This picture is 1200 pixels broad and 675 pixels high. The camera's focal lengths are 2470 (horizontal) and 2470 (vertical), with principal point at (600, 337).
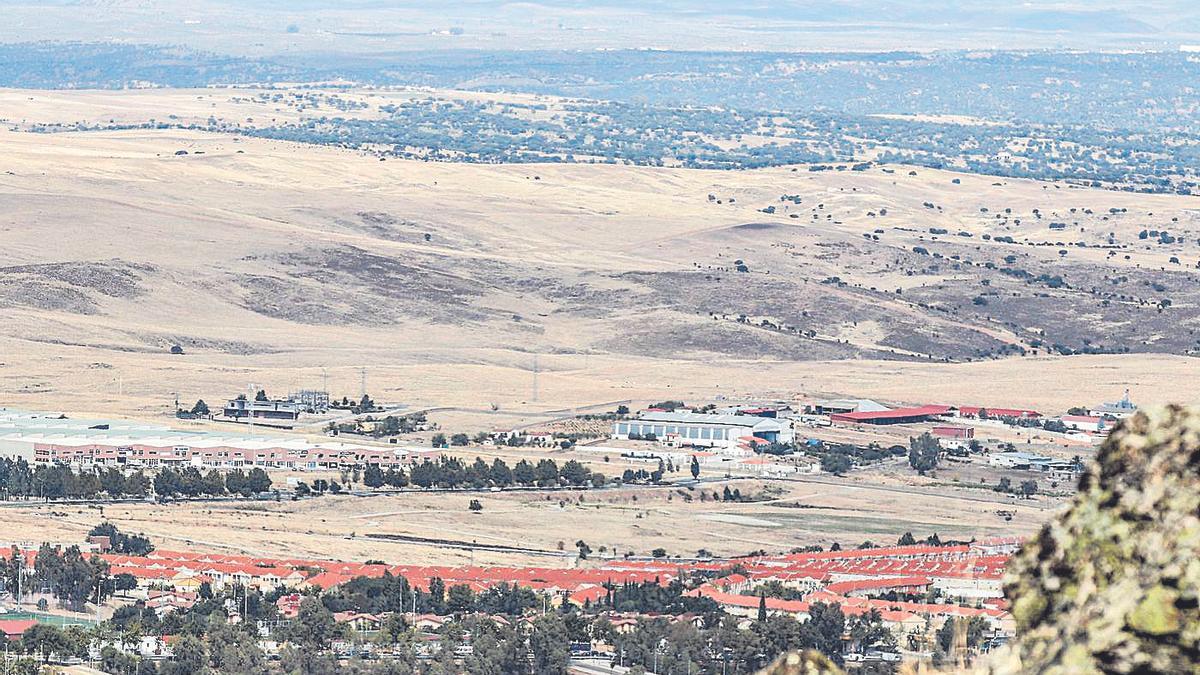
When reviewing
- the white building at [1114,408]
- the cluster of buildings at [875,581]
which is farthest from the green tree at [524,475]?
the white building at [1114,408]

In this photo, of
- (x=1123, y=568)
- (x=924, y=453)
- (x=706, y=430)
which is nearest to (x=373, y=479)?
(x=706, y=430)

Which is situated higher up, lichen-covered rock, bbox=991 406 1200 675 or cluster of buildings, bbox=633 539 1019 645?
lichen-covered rock, bbox=991 406 1200 675

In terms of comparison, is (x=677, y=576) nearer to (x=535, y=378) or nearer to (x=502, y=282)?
(x=535, y=378)

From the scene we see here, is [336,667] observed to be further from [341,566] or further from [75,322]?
[75,322]

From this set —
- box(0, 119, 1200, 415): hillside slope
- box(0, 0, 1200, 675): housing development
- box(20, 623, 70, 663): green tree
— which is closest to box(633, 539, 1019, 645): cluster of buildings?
box(0, 0, 1200, 675): housing development

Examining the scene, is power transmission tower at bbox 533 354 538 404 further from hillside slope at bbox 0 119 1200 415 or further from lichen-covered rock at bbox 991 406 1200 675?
lichen-covered rock at bbox 991 406 1200 675

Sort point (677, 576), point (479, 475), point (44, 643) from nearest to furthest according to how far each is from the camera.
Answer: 1. point (44, 643)
2. point (677, 576)
3. point (479, 475)
